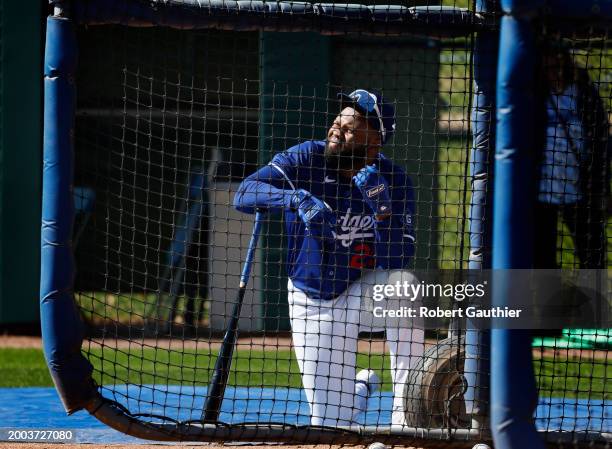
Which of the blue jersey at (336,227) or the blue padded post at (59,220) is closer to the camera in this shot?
the blue padded post at (59,220)

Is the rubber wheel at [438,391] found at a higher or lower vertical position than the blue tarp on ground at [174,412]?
higher

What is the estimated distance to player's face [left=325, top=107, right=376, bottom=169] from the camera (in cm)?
455

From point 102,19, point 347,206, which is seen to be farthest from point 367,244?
point 102,19

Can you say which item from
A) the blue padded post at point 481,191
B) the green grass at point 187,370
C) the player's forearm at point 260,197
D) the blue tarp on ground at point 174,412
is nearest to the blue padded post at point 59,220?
the player's forearm at point 260,197

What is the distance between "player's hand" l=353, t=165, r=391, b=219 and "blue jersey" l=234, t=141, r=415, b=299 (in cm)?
A: 3

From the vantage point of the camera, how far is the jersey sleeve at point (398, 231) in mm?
4633

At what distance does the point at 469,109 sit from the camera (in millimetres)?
4371

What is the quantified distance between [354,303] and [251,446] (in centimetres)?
85

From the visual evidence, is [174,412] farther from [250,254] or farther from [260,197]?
[260,197]

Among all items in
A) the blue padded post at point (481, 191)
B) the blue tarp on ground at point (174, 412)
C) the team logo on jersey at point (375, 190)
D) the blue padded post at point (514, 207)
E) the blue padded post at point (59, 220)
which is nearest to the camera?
the blue padded post at point (514, 207)

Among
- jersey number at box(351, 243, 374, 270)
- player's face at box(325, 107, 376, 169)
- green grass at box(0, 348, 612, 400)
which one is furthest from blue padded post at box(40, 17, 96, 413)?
green grass at box(0, 348, 612, 400)

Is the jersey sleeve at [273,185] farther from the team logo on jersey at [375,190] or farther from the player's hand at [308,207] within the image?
the team logo on jersey at [375,190]

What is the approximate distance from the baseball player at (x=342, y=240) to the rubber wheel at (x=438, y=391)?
0.26ft

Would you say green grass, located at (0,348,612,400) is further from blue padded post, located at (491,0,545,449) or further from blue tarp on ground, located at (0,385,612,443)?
blue padded post, located at (491,0,545,449)
